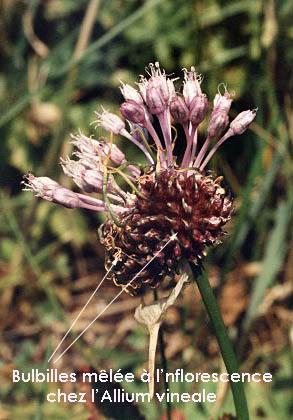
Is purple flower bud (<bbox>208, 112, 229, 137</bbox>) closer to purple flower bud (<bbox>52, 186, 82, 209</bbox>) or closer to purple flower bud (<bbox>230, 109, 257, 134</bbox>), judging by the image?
purple flower bud (<bbox>230, 109, 257, 134</bbox>)

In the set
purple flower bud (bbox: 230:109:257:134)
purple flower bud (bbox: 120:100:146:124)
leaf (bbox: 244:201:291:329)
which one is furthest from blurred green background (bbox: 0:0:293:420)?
purple flower bud (bbox: 120:100:146:124)

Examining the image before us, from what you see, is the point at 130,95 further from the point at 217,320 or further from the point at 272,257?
the point at 272,257

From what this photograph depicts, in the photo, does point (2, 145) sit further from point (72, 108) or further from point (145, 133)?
point (145, 133)

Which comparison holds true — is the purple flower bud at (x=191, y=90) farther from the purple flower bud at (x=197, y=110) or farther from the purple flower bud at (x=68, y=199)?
the purple flower bud at (x=68, y=199)

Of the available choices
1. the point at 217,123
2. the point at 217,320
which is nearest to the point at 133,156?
the point at 217,123

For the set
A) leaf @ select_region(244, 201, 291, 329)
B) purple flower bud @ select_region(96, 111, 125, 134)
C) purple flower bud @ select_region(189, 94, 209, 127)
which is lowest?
purple flower bud @ select_region(189, 94, 209, 127)

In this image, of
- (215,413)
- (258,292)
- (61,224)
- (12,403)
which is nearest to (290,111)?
(258,292)

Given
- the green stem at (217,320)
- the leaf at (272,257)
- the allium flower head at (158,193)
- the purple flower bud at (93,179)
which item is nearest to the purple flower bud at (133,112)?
the allium flower head at (158,193)
